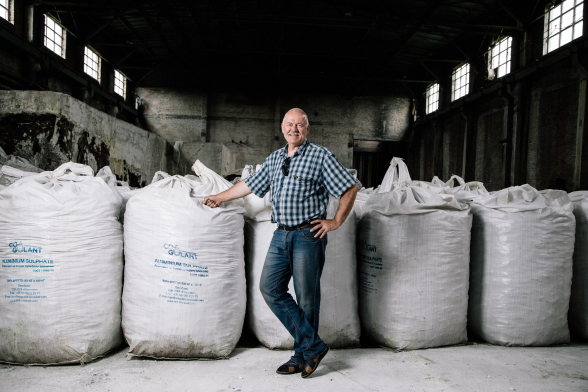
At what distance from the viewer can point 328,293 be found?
223 cm

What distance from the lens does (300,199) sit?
189cm

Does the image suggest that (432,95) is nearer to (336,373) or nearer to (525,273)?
(525,273)

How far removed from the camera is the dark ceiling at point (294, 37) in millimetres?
9992

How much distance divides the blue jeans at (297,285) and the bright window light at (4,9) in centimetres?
988

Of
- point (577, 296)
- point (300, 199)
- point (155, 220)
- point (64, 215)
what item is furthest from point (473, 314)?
point (64, 215)

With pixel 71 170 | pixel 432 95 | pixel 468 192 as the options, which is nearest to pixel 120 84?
pixel 432 95

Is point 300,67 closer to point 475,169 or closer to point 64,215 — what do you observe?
point 475,169

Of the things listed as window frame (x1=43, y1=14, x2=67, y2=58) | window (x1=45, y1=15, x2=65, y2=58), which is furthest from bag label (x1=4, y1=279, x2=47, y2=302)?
window (x1=45, y1=15, x2=65, y2=58)

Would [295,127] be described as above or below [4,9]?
below

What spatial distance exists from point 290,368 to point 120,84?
1509 centimetres

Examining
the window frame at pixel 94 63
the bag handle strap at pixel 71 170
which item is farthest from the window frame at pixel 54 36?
the bag handle strap at pixel 71 170

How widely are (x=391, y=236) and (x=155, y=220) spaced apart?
124cm

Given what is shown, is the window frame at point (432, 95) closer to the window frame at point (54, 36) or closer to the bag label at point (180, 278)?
the window frame at point (54, 36)

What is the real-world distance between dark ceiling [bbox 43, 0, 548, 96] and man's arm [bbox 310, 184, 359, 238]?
858 centimetres
